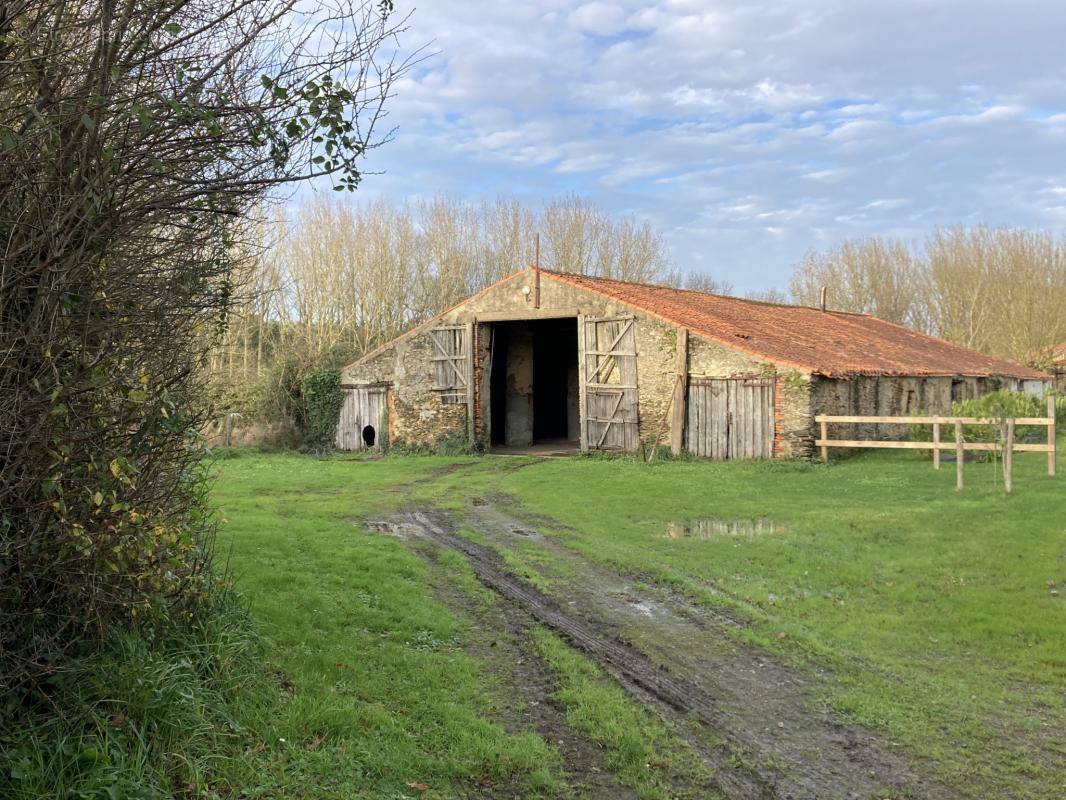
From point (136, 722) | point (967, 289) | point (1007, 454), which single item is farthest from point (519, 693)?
point (967, 289)

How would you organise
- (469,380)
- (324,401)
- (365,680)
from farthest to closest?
(324,401), (469,380), (365,680)

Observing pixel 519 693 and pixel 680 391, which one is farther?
pixel 680 391

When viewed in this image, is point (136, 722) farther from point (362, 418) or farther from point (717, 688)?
point (362, 418)

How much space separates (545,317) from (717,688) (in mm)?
17430

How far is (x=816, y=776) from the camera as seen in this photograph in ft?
16.7

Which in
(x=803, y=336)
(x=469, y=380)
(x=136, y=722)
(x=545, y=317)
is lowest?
(x=136, y=722)

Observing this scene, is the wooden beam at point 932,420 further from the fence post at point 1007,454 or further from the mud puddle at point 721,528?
the mud puddle at point 721,528

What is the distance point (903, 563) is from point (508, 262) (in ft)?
106

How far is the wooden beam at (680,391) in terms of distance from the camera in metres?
21.0

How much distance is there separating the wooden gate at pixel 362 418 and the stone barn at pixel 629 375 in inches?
1.7

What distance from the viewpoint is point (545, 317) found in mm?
23203

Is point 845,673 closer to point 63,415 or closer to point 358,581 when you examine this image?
point 358,581

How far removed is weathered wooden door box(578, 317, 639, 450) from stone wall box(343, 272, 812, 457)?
240 mm

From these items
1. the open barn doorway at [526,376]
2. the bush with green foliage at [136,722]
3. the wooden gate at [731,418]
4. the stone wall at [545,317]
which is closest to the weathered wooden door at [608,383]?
the stone wall at [545,317]
